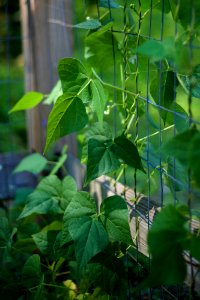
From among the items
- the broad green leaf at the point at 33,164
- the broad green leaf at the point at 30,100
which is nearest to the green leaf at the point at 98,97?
the broad green leaf at the point at 30,100

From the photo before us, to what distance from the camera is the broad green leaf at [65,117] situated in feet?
4.06

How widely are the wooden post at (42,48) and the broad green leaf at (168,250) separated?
1257 mm

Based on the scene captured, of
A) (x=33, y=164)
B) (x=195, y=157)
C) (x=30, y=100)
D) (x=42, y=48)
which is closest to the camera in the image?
(x=195, y=157)

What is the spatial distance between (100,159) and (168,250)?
32 cm

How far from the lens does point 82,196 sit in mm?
1325

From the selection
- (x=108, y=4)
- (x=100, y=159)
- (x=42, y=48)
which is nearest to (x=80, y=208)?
(x=100, y=159)

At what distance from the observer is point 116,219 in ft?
4.17

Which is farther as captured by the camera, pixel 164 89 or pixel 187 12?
pixel 164 89

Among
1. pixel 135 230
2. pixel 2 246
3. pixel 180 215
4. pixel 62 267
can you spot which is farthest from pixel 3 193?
pixel 180 215

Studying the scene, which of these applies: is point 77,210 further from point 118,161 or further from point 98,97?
point 98,97

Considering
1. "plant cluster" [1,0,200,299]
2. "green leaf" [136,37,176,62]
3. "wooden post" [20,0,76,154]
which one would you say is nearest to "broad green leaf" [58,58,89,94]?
"plant cluster" [1,0,200,299]

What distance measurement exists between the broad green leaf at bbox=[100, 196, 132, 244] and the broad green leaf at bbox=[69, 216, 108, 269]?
Result: 0.10ft

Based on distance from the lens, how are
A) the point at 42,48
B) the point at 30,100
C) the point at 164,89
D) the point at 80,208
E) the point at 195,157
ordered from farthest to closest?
the point at 42,48, the point at 30,100, the point at 80,208, the point at 164,89, the point at 195,157

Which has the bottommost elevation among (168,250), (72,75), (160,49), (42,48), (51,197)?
(51,197)
